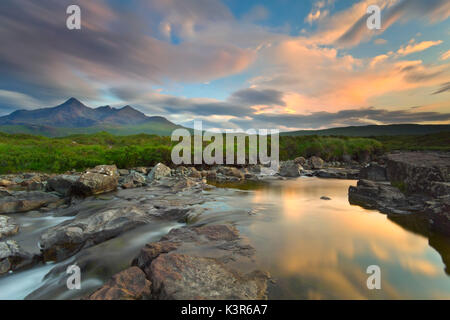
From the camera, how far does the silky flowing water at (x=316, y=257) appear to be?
373cm

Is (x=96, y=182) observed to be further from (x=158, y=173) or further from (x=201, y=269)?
(x=201, y=269)

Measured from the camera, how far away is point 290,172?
23.0m

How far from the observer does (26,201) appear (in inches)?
389

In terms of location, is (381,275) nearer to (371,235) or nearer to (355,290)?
(355,290)

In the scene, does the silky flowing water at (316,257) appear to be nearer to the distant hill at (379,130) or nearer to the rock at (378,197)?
the rock at (378,197)

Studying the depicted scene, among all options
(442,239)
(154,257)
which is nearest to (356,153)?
(442,239)

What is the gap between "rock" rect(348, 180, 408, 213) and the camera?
29.9 ft

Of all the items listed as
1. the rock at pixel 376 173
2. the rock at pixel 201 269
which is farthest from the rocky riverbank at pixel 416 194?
the rock at pixel 201 269

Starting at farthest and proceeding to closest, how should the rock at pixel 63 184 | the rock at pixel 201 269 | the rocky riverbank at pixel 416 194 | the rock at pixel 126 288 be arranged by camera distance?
the rock at pixel 63 184
the rocky riverbank at pixel 416 194
the rock at pixel 201 269
the rock at pixel 126 288

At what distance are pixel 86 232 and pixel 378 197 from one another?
12.5 meters

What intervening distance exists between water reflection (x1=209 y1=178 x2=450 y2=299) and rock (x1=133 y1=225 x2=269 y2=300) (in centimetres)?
45

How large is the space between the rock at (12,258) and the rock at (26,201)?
19.7 ft

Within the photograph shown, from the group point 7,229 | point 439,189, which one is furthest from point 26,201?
point 439,189
